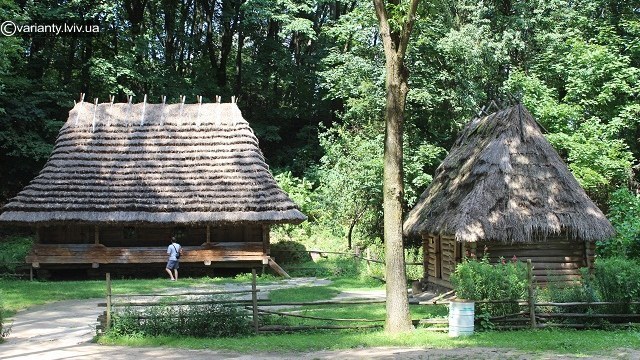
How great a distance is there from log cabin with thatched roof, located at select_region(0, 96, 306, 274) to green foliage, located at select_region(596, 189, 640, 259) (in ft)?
37.9

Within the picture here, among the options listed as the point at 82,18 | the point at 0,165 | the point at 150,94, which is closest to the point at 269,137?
the point at 150,94

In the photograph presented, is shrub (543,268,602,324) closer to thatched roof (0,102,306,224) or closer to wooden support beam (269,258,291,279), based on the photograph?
thatched roof (0,102,306,224)

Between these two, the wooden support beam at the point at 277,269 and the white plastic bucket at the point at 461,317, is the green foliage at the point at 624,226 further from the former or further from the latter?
the white plastic bucket at the point at 461,317

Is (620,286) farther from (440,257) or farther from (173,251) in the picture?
(173,251)

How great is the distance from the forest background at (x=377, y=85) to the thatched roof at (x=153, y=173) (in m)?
4.18

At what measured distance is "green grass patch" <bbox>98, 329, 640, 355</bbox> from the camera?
38.5 ft

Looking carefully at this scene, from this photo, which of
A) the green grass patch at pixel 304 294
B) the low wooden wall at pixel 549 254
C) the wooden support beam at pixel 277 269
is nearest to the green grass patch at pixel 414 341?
the green grass patch at pixel 304 294

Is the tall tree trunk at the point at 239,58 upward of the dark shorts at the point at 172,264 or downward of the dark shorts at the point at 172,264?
upward

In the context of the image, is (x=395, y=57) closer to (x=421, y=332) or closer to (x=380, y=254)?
(x=421, y=332)

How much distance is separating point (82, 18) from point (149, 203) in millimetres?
14551

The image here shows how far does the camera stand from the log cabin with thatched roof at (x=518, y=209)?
1722cm

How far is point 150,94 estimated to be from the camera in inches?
1400

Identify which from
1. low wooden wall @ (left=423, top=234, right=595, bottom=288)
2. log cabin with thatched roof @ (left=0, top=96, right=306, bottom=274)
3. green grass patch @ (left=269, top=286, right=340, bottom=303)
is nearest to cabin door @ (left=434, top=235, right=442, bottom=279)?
low wooden wall @ (left=423, top=234, right=595, bottom=288)

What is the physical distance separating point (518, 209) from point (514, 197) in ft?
1.32
